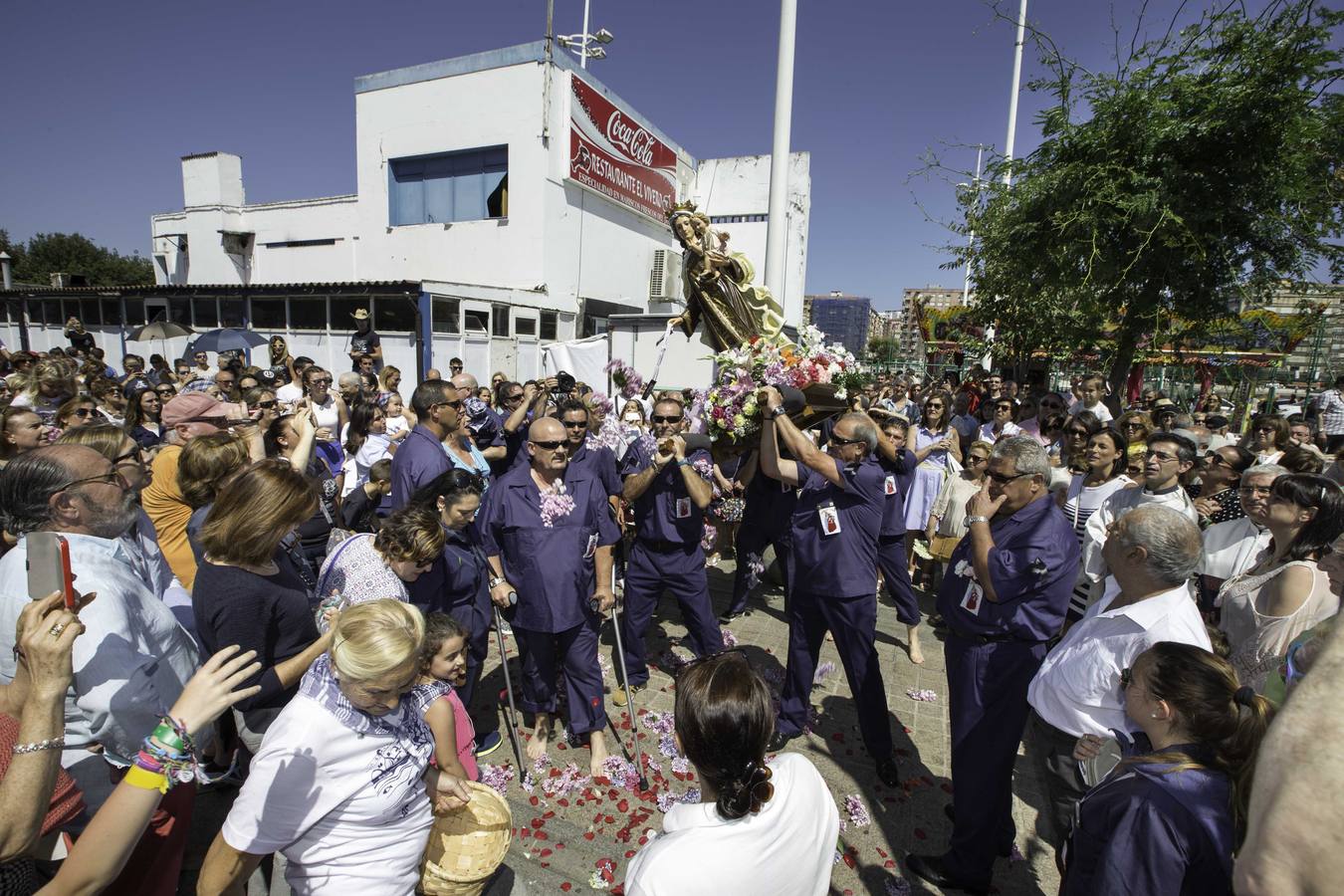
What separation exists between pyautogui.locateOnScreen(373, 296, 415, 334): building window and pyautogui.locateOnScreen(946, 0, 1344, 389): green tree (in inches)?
519

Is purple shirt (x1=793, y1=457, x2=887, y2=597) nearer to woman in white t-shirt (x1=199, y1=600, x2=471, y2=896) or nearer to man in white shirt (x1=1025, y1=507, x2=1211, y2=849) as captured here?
man in white shirt (x1=1025, y1=507, x2=1211, y2=849)

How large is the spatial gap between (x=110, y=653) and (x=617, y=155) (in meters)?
20.9

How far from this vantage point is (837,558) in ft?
12.6

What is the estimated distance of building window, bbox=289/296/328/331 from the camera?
16.0 meters

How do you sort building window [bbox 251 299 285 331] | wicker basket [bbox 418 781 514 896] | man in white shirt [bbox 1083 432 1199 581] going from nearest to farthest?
wicker basket [bbox 418 781 514 896]
man in white shirt [bbox 1083 432 1199 581]
building window [bbox 251 299 285 331]

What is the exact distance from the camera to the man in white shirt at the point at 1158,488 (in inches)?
171

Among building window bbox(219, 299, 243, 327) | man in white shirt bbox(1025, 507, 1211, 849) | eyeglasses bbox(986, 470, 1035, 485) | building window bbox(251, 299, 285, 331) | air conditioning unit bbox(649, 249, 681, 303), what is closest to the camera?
man in white shirt bbox(1025, 507, 1211, 849)

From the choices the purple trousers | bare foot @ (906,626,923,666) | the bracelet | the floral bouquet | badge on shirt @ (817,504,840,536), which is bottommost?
bare foot @ (906,626,923,666)

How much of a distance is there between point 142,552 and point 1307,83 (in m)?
9.47

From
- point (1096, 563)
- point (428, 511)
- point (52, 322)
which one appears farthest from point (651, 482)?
point (52, 322)

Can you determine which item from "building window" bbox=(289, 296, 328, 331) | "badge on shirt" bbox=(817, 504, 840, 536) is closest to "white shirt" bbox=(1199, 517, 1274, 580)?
"badge on shirt" bbox=(817, 504, 840, 536)

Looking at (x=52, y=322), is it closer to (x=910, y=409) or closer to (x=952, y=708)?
(x=910, y=409)

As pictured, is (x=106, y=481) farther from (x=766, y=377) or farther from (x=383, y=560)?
(x=766, y=377)

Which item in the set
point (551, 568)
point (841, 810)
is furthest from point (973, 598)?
point (551, 568)
